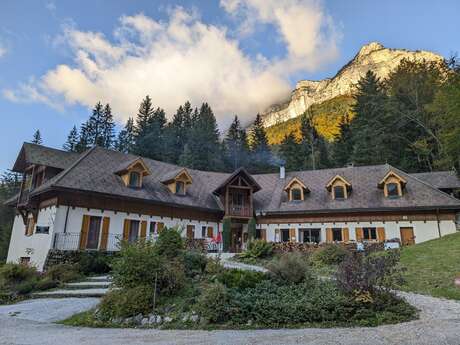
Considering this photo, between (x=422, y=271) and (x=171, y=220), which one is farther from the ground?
(x=171, y=220)

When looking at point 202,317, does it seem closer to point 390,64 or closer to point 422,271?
point 422,271

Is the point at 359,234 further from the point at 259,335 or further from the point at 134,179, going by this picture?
the point at 259,335

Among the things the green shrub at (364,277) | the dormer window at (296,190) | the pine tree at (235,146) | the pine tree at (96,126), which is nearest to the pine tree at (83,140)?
the pine tree at (96,126)

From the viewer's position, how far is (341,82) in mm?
90812

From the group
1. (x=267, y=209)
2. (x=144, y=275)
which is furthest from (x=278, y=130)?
(x=144, y=275)

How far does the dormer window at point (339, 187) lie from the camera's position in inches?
1015

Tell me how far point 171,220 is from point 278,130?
184 feet

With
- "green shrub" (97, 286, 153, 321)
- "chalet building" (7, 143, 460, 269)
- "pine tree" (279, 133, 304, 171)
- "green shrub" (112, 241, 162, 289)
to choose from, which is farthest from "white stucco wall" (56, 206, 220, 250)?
"pine tree" (279, 133, 304, 171)

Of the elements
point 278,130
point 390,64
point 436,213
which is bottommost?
point 436,213

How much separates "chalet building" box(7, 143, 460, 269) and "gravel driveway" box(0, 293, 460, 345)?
11191 millimetres

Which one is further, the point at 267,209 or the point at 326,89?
the point at 326,89

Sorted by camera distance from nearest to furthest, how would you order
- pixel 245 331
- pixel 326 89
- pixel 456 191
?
pixel 245 331, pixel 456 191, pixel 326 89

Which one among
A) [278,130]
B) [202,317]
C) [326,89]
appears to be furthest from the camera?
[326,89]

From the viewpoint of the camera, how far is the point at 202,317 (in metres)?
8.02
